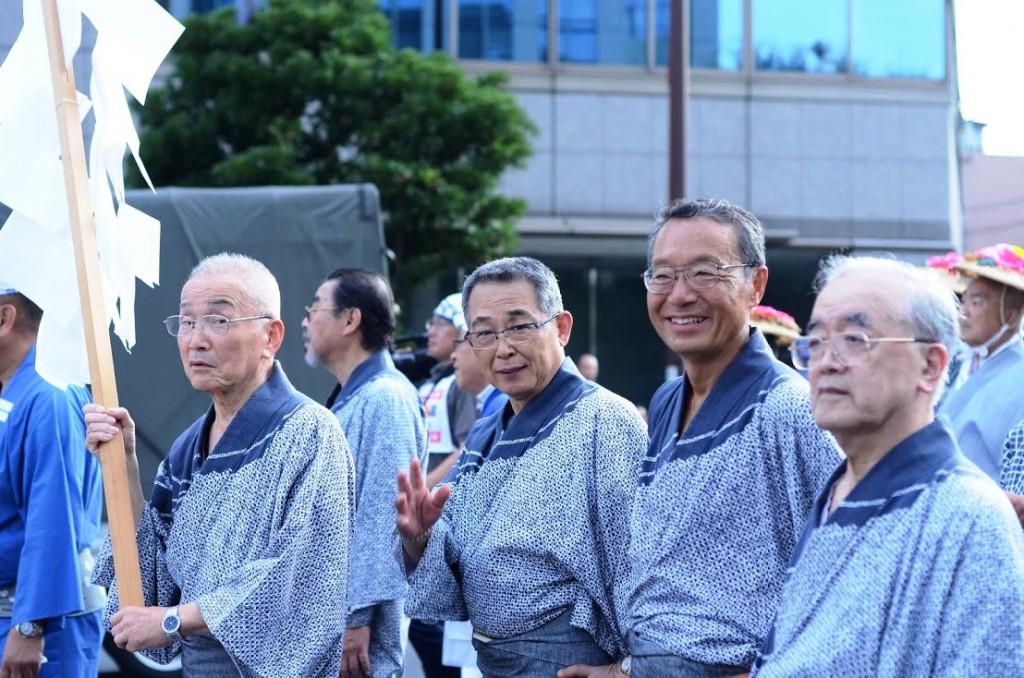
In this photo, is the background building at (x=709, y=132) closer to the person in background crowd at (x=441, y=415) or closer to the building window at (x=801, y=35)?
the building window at (x=801, y=35)

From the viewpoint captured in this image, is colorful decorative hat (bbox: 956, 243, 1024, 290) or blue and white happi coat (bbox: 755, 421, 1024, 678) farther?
colorful decorative hat (bbox: 956, 243, 1024, 290)

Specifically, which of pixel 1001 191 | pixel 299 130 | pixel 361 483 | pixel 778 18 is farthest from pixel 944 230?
pixel 361 483

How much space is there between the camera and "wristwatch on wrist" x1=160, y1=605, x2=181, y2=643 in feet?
10.2

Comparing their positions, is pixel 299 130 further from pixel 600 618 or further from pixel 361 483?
pixel 600 618

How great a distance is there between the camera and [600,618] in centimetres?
320

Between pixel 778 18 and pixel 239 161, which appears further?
pixel 778 18

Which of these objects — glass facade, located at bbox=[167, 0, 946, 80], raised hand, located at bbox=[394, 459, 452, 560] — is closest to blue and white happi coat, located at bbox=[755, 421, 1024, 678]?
raised hand, located at bbox=[394, 459, 452, 560]

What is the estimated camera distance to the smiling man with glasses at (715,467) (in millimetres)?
2693

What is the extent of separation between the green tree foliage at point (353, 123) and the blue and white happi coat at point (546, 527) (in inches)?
378

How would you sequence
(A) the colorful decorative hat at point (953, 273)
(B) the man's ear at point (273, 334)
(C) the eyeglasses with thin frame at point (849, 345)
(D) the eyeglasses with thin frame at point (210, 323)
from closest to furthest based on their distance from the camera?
1. (C) the eyeglasses with thin frame at point (849, 345)
2. (D) the eyeglasses with thin frame at point (210, 323)
3. (B) the man's ear at point (273, 334)
4. (A) the colorful decorative hat at point (953, 273)

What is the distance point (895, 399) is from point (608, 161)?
1567 centimetres

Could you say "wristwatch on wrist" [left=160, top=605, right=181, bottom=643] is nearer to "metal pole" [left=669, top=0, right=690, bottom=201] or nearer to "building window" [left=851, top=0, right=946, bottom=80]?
"metal pole" [left=669, top=0, right=690, bottom=201]

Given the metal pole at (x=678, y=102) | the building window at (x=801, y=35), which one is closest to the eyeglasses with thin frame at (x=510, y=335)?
the metal pole at (x=678, y=102)

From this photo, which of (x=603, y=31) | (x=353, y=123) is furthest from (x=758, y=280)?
(x=603, y=31)
